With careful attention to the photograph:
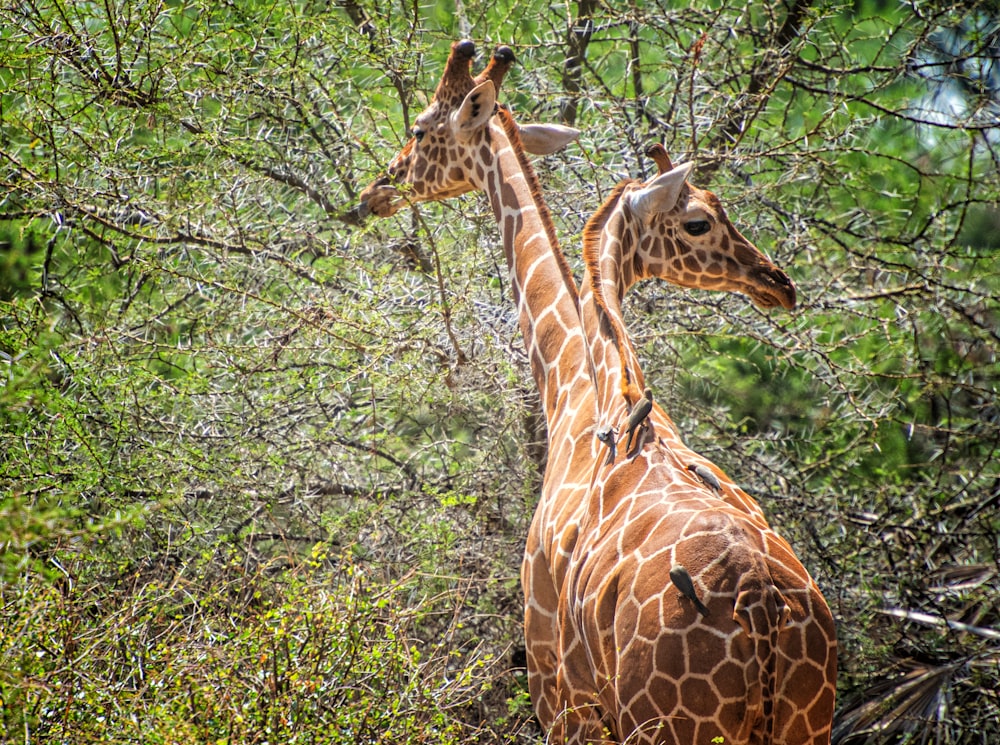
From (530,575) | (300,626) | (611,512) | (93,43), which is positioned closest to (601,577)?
(611,512)

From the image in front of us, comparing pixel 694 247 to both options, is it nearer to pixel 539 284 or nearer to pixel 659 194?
pixel 659 194

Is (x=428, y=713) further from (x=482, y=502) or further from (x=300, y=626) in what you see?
(x=482, y=502)

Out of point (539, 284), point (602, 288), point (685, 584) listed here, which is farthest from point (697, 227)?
point (685, 584)

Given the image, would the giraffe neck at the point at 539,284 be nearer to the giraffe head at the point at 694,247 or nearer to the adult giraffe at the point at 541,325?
the adult giraffe at the point at 541,325

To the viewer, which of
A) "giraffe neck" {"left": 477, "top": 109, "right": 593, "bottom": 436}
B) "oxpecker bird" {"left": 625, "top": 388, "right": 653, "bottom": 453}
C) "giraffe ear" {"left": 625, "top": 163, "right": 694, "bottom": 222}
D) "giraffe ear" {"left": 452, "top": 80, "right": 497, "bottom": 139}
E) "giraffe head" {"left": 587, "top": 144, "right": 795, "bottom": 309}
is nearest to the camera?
"oxpecker bird" {"left": 625, "top": 388, "right": 653, "bottom": 453}

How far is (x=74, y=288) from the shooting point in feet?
20.3

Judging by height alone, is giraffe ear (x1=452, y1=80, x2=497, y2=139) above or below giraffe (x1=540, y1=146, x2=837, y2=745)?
above

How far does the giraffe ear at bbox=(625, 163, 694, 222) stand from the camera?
4.10m

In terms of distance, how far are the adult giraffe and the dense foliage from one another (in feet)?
1.67

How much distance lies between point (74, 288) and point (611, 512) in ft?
13.7

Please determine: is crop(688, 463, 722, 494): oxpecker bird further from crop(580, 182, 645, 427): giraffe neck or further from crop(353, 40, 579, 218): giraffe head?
crop(353, 40, 579, 218): giraffe head

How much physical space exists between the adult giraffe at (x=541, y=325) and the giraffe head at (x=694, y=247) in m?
0.35

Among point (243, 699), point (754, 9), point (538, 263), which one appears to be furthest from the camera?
point (754, 9)

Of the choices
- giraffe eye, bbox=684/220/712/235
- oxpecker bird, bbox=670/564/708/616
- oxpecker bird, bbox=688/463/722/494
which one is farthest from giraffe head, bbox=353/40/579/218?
oxpecker bird, bbox=670/564/708/616
